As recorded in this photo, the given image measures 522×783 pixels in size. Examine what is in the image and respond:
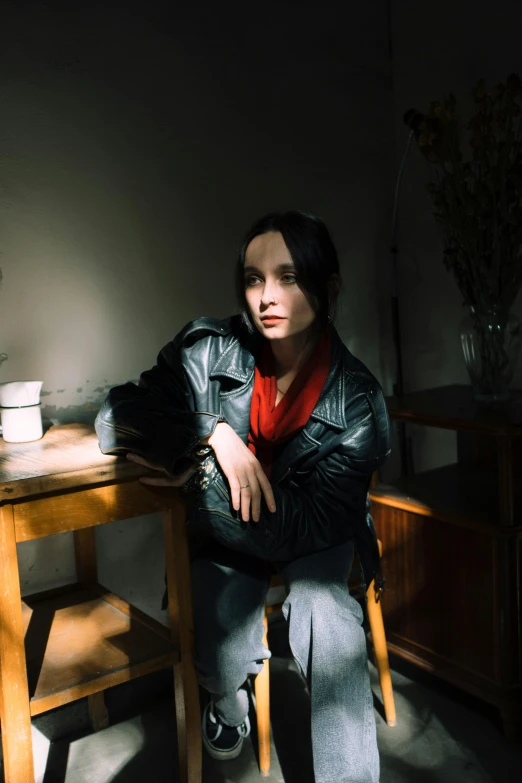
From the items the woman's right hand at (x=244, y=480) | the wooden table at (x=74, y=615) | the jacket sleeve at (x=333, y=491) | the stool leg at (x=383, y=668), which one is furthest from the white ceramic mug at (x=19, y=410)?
the stool leg at (x=383, y=668)

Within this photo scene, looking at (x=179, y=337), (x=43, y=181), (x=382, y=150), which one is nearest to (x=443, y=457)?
(x=382, y=150)

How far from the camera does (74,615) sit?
189 cm

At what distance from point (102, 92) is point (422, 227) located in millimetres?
1206

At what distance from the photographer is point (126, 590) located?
231cm

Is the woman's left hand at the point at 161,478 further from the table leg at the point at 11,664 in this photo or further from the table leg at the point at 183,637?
the table leg at the point at 11,664

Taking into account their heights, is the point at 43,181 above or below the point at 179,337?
above

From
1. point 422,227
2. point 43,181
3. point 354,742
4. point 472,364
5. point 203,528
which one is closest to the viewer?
point 354,742

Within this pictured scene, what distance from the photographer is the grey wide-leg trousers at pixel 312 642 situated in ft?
5.30

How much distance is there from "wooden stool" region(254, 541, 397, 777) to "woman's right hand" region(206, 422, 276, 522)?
35 cm

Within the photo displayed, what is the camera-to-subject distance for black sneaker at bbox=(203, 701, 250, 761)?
192 centimetres

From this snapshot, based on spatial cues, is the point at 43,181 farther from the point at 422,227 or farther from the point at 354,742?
the point at 354,742

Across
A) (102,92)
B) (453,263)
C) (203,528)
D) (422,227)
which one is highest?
(102,92)

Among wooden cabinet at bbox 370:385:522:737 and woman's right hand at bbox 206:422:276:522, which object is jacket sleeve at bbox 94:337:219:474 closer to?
woman's right hand at bbox 206:422:276:522

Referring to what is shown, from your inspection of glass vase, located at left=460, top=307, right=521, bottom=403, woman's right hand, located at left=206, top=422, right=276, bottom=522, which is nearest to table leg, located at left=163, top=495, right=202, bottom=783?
woman's right hand, located at left=206, top=422, right=276, bottom=522
